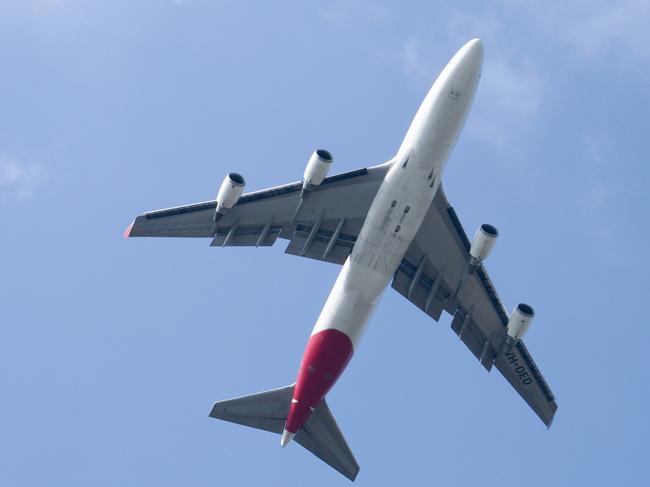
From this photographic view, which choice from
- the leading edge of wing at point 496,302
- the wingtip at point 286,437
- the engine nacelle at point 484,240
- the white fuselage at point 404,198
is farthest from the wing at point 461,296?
the wingtip at point 286,437

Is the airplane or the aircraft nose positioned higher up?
the aircraft nose

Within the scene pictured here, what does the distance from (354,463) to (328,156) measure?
15.9m

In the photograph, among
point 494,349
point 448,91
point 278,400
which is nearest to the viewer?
point 448,91

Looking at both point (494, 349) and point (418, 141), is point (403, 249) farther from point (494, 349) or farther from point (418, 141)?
point (494, 349)

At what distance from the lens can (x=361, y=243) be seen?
174ft

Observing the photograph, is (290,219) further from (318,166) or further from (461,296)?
(461,296)

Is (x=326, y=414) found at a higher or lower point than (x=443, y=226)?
lower

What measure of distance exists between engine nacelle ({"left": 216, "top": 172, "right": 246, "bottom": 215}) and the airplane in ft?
0.20

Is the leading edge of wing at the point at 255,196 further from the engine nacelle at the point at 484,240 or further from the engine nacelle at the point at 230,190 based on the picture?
the engine nacelle at the point at 484,240

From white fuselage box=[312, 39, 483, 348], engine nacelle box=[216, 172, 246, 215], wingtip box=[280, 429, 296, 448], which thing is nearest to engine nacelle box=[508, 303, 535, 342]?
white fuselage box=[312, 39, 483, 348]

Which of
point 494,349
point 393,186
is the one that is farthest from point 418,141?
point 494,349

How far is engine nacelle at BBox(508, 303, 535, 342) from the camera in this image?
56.9 meters

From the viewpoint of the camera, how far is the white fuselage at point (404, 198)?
5084cm

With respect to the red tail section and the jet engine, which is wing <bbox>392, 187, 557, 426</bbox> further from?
the jet engine
